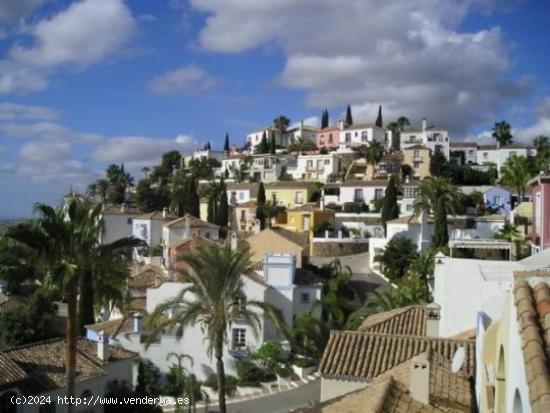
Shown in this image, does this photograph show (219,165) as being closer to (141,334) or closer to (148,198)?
(148,198)

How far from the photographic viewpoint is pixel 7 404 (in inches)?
755

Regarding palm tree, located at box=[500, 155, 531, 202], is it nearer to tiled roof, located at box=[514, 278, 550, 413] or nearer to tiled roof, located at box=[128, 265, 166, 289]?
tiled roof, located at box=[128, 265, 166, 289]

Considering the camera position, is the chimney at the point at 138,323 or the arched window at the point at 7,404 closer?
the arched window at the point at 7,404

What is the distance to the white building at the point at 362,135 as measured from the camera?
10762cm

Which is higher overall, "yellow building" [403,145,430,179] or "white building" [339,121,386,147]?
"white building" [339,121,386,147]

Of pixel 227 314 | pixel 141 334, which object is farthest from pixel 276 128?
pixel 227 314

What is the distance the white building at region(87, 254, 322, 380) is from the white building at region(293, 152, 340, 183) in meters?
54.7

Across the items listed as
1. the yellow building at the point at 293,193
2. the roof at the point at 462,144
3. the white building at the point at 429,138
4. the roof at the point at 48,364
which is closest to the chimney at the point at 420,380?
the roof at the point at 48,364

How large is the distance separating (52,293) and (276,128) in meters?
112

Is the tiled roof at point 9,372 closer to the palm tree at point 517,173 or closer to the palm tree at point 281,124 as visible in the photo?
the palm tree at point 517,173

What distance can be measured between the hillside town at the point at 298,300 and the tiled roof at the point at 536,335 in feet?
0.07

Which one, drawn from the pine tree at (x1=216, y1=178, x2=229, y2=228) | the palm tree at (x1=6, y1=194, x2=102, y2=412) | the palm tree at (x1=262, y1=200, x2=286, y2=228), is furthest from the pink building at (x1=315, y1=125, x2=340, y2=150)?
the palm tree at (x1=6, y1=194, x2=102, y2=412)

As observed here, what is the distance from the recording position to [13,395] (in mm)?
19422

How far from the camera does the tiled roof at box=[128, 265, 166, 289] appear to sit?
4534 centimetres
